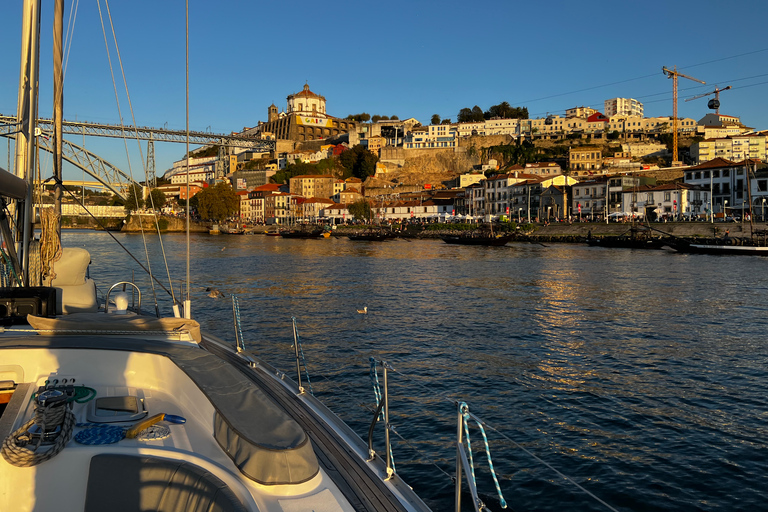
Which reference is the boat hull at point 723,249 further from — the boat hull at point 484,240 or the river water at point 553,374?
the river water at point 553,374

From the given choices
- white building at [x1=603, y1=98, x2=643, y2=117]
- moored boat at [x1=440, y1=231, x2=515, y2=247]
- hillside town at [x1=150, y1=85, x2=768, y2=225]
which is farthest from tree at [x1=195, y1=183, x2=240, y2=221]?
white building at [x1=603, y1=98, x2=643, y2=117]

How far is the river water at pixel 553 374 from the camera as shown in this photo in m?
6.26

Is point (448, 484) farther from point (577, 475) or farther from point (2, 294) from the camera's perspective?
point (2, 294)

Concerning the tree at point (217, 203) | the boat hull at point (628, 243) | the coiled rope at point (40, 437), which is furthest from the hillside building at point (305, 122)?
the coiled rope at point (40, 437)

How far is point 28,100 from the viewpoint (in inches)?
260

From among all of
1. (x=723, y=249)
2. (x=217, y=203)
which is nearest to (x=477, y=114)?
(x=217, y=203)

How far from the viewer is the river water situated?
626 centimetres

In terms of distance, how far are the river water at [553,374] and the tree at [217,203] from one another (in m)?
75.8

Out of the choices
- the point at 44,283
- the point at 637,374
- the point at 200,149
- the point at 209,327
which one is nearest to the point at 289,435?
the point at 44,283

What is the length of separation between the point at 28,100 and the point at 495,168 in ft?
347

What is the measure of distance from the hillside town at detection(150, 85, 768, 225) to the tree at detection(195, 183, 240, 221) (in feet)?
11.4

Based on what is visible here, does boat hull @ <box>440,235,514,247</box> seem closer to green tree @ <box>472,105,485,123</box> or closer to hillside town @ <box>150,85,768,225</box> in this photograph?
hillside town @ <box>150,85,768,225</box>

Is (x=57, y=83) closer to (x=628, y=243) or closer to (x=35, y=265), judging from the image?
(x=35, y=265)

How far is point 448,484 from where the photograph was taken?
6090mm
